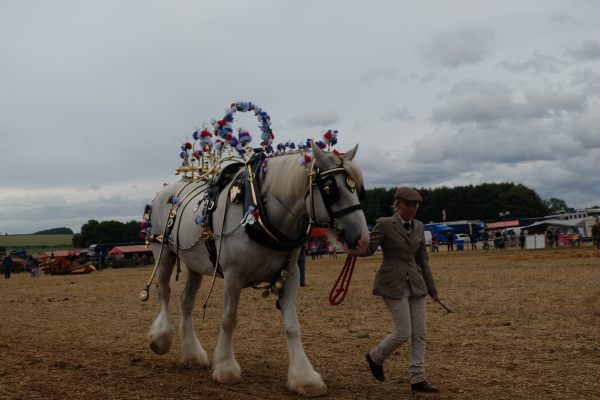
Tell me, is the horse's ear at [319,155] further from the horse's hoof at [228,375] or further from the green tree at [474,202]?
the green tree at [474,202]

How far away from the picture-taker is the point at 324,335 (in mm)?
9383

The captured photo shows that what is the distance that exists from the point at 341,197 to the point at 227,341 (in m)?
2.11

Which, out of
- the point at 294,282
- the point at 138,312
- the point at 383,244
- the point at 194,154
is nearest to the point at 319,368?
the point at 294,282

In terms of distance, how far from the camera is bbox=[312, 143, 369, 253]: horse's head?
521cm

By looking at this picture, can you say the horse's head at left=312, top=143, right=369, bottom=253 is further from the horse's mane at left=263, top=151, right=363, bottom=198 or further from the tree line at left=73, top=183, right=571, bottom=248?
the tree line at left=73, top=183, right=571, bottom=248

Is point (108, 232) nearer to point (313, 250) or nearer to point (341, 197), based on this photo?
point (313, 250)

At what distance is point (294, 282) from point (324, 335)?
351 cm

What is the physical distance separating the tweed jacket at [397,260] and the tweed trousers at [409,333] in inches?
4.1

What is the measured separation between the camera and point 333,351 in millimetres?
8031

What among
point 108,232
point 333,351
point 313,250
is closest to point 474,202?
point 313,250

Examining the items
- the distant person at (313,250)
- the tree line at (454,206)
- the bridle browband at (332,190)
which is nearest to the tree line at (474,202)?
the tree line at (454,206)

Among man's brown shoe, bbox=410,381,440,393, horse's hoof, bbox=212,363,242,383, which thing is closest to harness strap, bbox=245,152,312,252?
horse's hoof, bbox=212,363,242,383

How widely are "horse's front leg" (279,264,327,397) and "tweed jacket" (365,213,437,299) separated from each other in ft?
2.79

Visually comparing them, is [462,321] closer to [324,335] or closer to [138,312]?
[324,335]
